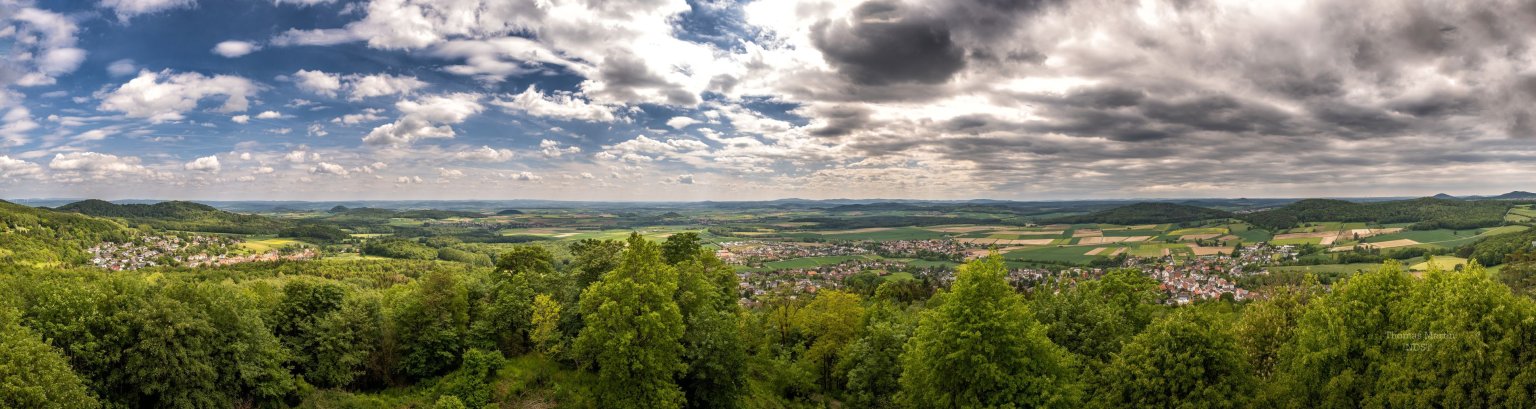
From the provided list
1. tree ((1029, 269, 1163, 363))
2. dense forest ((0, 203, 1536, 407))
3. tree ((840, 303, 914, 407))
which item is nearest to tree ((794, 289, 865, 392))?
dense forest ((0, 203, 1536, 407))

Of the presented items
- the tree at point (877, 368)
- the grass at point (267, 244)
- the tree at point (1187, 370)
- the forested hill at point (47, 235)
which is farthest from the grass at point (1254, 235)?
the grass at point (267, 244)

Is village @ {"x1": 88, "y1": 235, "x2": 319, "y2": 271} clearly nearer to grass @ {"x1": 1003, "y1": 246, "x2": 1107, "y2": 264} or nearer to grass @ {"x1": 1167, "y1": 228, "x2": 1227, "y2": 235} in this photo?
grass @ {"x1": 1003, "y1": 246, "x2": 1107, "y2": 264}

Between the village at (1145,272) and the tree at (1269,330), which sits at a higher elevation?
the tree at (1269,330)

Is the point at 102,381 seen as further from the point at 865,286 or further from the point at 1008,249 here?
the point at 1008,249

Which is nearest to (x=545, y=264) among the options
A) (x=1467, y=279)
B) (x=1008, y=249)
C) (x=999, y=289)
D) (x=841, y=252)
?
(x=999, y=289)

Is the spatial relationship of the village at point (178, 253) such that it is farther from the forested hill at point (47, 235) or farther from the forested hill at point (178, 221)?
the forested hill at point (178, 221)

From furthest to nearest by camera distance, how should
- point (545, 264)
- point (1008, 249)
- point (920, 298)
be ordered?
point (1008, 249), point (920, 298), point (545, 264)

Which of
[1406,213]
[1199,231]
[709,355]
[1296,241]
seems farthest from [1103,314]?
[1406,213]

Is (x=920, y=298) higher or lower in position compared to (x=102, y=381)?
lower
